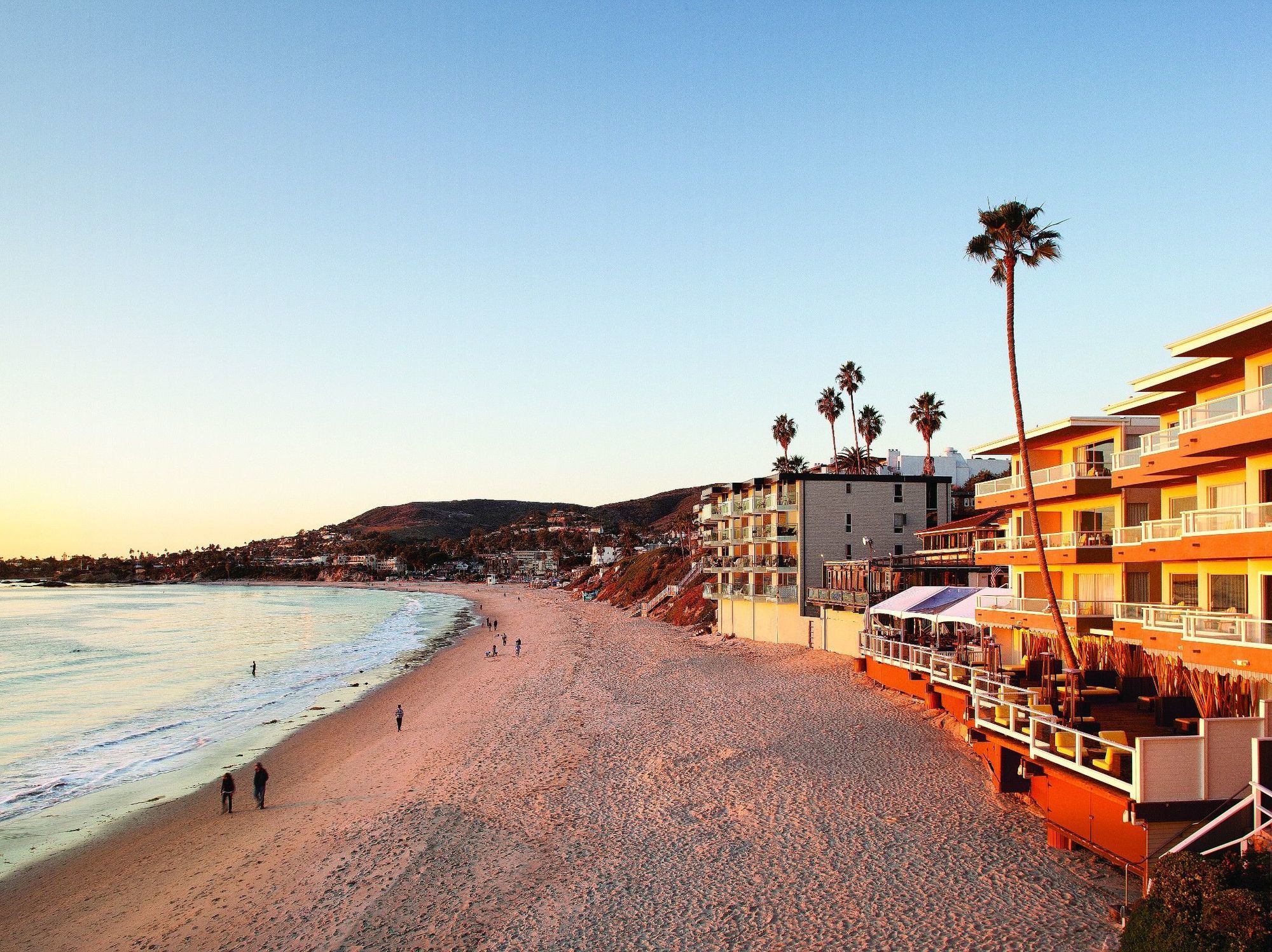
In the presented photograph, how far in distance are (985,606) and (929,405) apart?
147ft

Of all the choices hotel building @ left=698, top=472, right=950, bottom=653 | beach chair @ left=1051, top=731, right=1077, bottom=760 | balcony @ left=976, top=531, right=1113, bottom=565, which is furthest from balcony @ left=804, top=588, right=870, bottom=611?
beach chair @ left=1051, top=731, right=1077, bottom=760

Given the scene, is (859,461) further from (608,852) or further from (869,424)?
(608,852)

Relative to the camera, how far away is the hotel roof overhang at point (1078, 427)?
23.8m

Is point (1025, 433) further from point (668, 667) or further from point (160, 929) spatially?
point (160, 929)

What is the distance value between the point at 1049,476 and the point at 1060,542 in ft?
7.57

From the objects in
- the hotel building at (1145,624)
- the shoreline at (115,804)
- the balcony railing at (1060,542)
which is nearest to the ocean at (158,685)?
the shoreline at (115,804)

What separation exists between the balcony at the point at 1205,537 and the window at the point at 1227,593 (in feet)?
2.48

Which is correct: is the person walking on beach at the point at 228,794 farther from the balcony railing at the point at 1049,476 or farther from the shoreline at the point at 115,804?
the balcony railing at the point at 1049,476

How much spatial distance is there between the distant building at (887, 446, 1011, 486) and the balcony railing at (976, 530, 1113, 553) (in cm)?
4765

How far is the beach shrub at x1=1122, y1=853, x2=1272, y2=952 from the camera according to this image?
374 inches

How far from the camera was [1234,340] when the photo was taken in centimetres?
1595

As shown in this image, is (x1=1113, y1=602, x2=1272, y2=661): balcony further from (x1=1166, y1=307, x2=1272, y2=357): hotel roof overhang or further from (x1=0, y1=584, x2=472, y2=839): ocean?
(x1=0, y1=584, x2=472, y2=839): ocean

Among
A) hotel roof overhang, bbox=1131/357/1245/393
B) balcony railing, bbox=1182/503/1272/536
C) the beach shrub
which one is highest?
hotel roof overhang, bbox=1131/357/1245/393

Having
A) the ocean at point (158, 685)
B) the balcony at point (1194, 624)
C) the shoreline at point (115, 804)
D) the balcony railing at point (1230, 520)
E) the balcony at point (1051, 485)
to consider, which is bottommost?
the ocean at point (158, 685)
